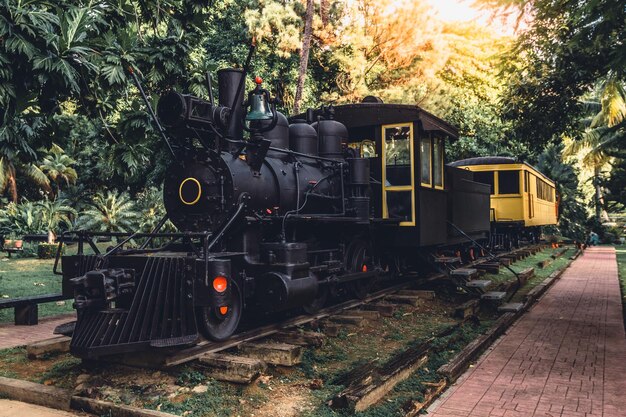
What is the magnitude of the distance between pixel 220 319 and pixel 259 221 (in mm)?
1220

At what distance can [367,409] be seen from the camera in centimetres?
431

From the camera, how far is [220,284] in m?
5.21

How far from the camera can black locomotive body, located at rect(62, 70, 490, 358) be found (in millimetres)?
5168

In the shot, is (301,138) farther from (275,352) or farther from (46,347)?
(46,347)

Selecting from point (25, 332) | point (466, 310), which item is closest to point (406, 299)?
point (466, 310)

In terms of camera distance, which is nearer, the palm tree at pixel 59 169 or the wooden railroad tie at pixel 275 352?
the wooden railroad tie at pixel 275 352

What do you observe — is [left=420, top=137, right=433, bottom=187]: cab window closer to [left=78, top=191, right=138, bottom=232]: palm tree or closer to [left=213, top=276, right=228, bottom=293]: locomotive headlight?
[left=213, top=276, right=228, bottom=293]: locomotive headlight

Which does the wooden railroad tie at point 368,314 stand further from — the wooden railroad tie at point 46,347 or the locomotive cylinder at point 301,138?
the wooden railroad tie at point 46,347

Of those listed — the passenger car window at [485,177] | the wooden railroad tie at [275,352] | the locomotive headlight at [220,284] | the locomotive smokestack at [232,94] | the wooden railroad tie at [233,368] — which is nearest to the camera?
the wooden railroad tie at [233,368]

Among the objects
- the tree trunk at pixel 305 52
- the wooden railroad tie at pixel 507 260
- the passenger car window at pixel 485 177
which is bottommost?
the wooden railroad tie at pixel 507 260

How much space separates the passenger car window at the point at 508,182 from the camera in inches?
720

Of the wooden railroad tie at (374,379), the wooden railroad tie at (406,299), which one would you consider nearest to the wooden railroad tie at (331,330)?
the wooden railroad tie at (374,379)

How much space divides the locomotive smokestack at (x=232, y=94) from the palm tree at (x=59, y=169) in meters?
20.0

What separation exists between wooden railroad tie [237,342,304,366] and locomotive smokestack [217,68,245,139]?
2.52 meters
